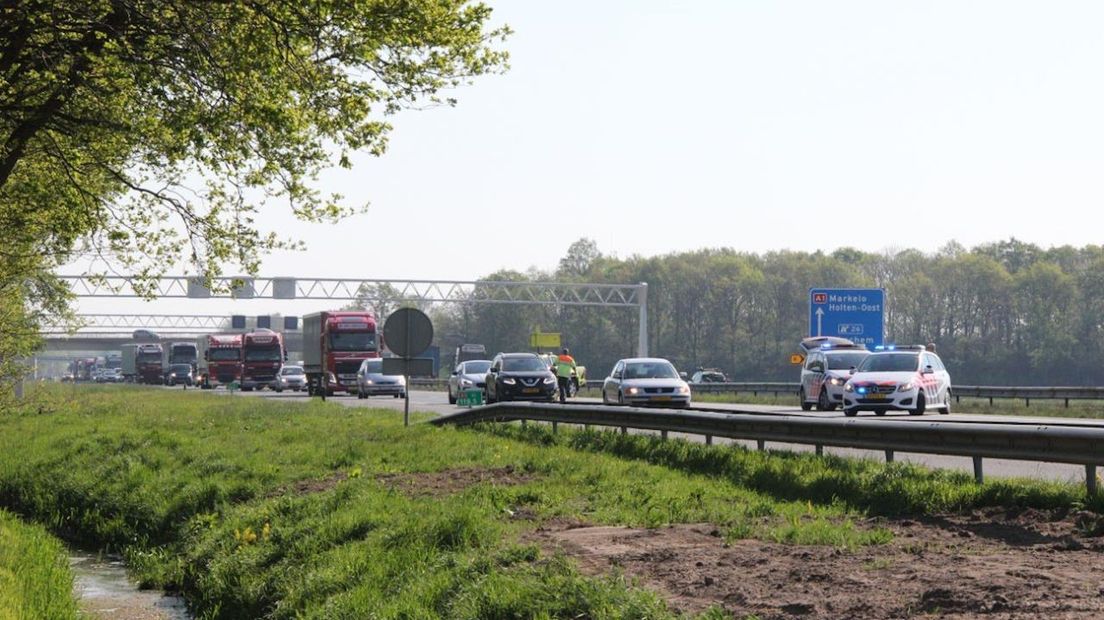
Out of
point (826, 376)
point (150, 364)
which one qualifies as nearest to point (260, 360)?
point (150, 364)

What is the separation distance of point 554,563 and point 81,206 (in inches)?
550

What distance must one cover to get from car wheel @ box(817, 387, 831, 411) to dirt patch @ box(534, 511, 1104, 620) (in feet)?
84.5

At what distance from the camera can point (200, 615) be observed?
1465 cm

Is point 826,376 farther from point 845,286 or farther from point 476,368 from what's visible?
point 845,286

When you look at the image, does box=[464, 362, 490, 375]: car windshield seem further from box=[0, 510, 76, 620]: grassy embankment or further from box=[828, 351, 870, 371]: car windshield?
box=[0, 510, 76, 620]: grassy embankment

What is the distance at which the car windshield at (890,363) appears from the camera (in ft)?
110

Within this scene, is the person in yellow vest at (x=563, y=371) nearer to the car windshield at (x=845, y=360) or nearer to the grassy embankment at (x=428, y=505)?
the car windshield at (x=845, y=360)

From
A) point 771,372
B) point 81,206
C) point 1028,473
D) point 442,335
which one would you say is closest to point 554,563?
point 1028,473

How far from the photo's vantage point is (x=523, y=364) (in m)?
43.8

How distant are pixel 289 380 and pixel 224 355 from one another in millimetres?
9429

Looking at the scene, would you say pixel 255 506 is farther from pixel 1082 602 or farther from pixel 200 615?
pixel 1082 602

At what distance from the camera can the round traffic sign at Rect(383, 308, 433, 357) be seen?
2697 cm

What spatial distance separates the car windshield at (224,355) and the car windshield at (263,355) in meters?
7.19

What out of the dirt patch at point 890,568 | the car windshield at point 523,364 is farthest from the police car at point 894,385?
the dirt patch at point 890,568
